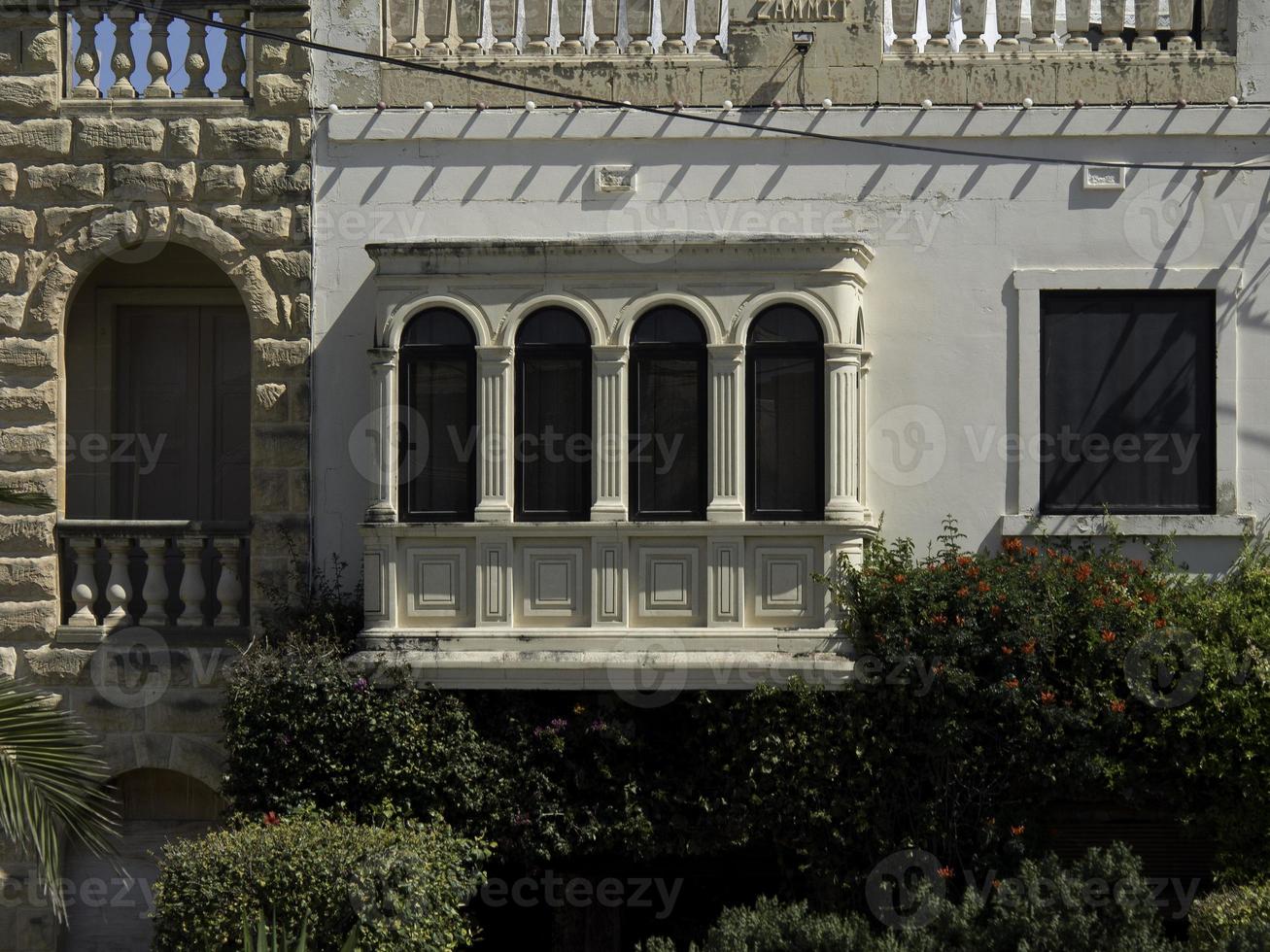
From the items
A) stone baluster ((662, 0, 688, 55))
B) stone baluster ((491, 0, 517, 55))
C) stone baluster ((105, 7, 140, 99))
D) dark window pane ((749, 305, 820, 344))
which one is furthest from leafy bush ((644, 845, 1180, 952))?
stone baluster ((105, 7, 140, 99))

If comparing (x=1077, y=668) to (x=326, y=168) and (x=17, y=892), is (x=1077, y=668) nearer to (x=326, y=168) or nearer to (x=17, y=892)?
(x=326, y=168)

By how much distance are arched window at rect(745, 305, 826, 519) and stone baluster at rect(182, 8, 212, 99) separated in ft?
17.0

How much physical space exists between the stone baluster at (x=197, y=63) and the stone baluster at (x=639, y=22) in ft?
11.8

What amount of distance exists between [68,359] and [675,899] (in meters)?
7.19

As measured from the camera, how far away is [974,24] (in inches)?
532

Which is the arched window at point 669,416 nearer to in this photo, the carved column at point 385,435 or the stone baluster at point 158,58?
the carved column at point 385,435

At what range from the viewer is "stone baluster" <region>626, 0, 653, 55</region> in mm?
13578

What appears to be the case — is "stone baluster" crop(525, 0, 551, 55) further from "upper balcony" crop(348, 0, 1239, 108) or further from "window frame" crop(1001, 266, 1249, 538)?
"window frame" crop(1001, 266, 1249, 538)

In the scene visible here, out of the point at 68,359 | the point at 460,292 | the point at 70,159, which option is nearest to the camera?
the point at 460,292

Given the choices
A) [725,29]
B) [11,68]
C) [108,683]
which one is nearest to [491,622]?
[108,683]

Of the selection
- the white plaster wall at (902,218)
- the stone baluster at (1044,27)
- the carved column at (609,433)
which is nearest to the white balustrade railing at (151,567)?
the white plaster wall at (902,218)

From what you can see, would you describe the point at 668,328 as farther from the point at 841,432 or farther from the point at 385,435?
the point at 385,435

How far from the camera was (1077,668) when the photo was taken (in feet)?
40.3

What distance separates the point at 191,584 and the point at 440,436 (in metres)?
2.61
